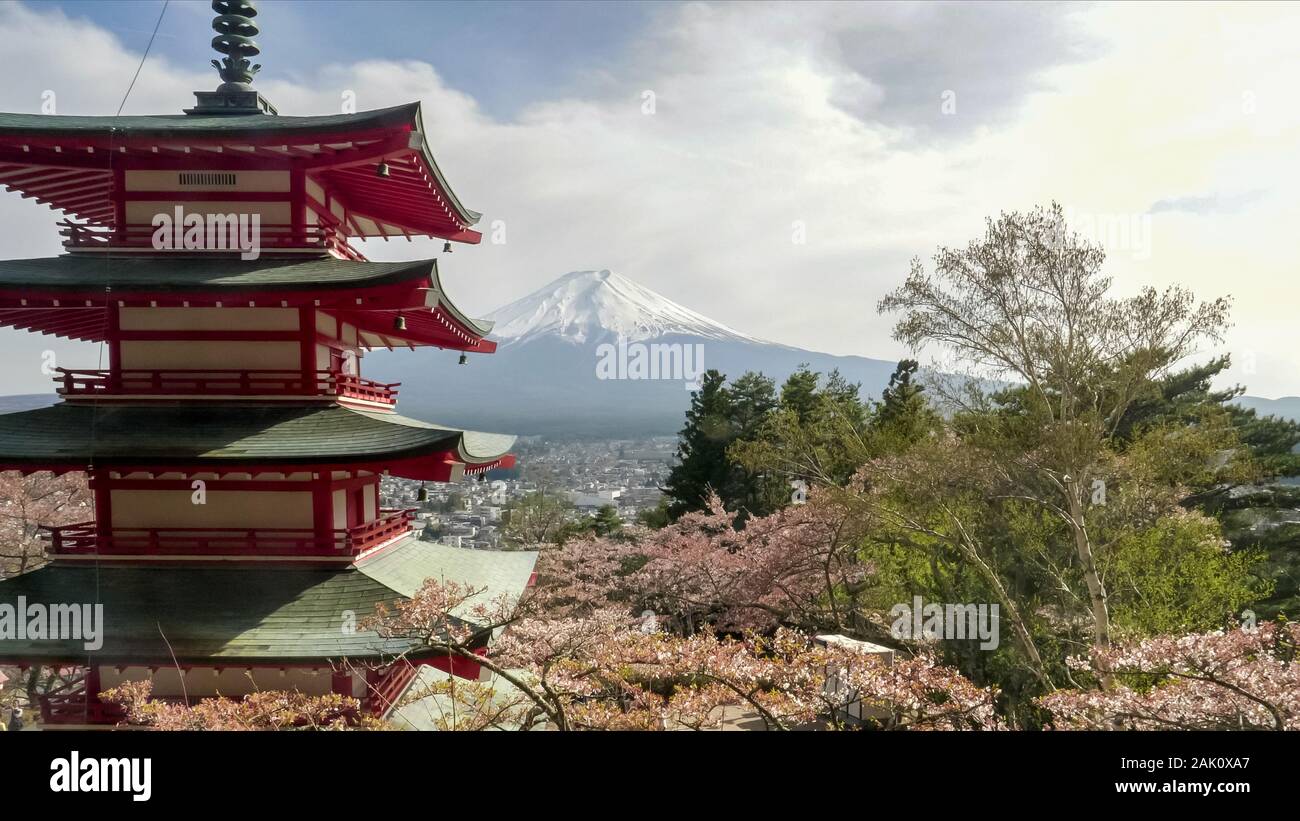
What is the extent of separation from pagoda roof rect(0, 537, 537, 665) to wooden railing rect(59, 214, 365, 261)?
2527 millimetres

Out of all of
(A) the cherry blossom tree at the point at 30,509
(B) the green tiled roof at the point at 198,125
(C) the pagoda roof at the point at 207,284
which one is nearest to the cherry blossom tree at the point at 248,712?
(C) the pagoda roof at the point at 207,284

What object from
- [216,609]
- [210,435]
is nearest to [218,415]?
[210,435]

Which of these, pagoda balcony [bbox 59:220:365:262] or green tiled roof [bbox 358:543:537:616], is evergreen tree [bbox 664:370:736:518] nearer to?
green tiled roof [bbox 358:543:537:616]

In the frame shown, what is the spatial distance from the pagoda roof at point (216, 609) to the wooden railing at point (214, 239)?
2.53 m

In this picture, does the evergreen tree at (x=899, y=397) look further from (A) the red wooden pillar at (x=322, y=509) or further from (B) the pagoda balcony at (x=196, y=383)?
(B) the pagoda balcony at (x=196, y=383)

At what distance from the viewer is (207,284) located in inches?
185

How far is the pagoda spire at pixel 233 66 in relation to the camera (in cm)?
556

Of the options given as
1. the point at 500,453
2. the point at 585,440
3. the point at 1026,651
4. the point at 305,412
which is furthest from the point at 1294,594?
the point at 305,412

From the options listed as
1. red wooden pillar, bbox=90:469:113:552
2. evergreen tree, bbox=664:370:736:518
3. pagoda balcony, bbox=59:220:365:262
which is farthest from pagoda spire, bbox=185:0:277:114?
evergreen tree, bbox=664:370:736:518

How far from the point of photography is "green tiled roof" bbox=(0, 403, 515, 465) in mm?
4551

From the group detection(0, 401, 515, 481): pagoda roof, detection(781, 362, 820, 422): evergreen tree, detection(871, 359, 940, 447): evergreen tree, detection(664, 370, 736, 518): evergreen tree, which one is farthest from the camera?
detection(781, 362, 820, 422): evergreen tree

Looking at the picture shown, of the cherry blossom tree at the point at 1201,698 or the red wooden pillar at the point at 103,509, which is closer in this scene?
the cherry blossom tree at the point at 1201,698
